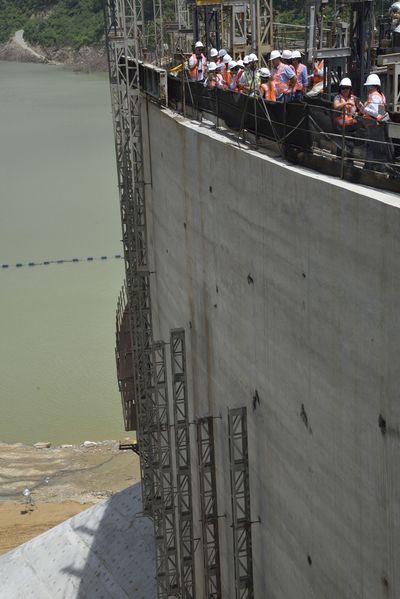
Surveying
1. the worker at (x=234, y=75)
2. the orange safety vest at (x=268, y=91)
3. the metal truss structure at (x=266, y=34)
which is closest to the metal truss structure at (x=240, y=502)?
the orange safety vest at (x=268, y=91)

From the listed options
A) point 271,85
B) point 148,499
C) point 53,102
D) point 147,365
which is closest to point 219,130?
point 271,85

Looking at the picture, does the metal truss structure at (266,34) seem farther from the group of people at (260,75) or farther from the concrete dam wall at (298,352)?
the concrete dam wall at (298,352)

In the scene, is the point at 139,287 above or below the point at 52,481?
above

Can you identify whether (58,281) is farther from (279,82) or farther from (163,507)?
(279,82)

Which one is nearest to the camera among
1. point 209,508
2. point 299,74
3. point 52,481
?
point 209,508

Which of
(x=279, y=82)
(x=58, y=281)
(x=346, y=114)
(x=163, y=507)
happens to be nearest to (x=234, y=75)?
(x=279, y=82)

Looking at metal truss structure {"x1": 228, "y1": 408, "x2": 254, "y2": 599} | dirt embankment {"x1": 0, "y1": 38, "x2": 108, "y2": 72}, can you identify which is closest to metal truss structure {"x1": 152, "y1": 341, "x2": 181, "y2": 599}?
metal truss structure {"x1": 228, "y1": 408, "x2": 254, "y2": 599}

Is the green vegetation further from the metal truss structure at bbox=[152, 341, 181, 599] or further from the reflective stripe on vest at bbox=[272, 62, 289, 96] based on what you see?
the reflective stripe on vest at bbox=[272, 62, 289, 96]
